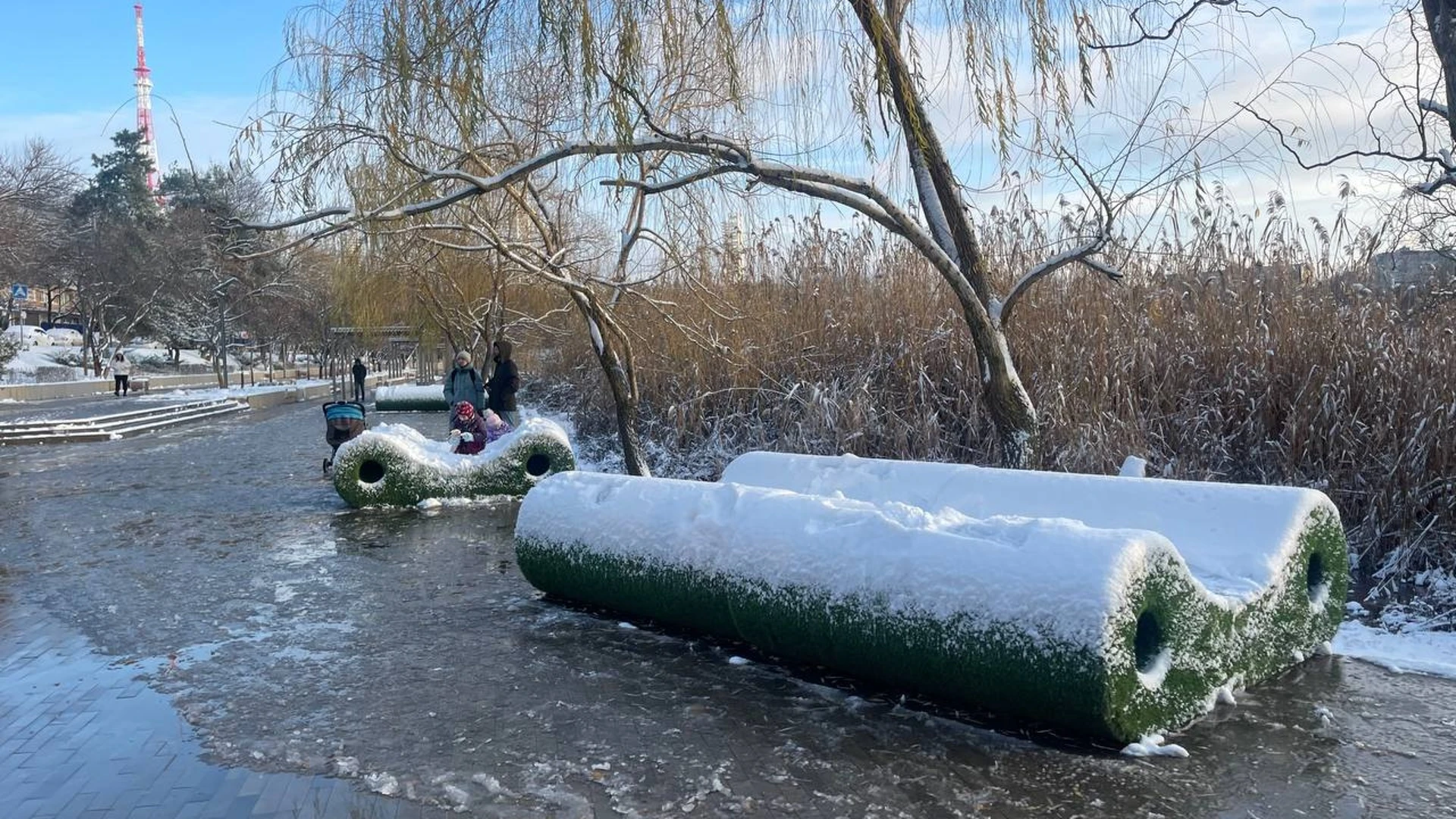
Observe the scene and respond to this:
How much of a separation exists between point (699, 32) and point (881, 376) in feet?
15.1

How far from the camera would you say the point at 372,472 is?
11.4 meters

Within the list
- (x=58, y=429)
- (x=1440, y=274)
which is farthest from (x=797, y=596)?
(x=58, y=429)

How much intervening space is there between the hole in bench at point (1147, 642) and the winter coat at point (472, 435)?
357 inches

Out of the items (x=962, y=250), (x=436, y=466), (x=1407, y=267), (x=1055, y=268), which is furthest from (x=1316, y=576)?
(x=436, y=466)

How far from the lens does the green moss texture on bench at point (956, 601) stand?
4.06 m

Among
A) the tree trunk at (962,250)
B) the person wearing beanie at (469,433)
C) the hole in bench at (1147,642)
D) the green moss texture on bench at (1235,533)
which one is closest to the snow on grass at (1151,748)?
the hole in bench at (1147,642)

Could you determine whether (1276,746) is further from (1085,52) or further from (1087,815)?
(1085,52)

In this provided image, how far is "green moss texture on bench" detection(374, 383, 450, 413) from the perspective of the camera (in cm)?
3131

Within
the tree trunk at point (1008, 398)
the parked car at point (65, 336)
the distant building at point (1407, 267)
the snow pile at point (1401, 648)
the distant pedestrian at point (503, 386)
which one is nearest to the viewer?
the snow pile at point (1401, 648)

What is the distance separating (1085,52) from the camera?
732cm

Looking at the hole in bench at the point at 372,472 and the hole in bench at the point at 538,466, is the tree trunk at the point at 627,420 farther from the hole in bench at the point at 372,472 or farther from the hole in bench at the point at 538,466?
the hole in bench at the point at 372,472

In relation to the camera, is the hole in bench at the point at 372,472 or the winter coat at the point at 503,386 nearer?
the hole in bench at the point at 372,472

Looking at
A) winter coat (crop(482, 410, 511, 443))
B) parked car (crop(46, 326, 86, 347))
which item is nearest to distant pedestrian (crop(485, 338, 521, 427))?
winter coat (crop(482, 410, 511, 443))

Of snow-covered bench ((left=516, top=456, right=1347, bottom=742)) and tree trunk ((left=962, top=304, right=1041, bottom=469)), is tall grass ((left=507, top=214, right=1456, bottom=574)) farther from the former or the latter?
snow-covered bench ((left=516, top=456, right=1347, bottom=742))
